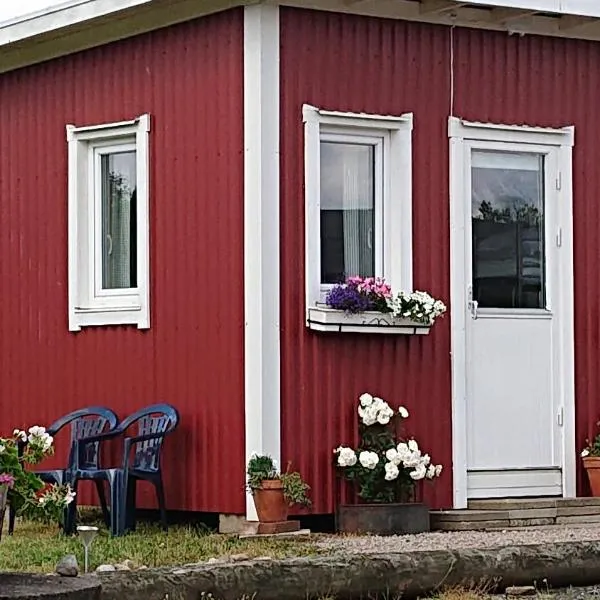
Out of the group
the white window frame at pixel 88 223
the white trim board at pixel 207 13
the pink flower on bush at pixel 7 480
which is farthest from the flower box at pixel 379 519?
the pink flower on bush at pixel 7 480

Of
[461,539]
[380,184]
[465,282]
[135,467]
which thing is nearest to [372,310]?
[465,282]

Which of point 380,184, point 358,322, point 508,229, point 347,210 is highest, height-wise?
point 380,184

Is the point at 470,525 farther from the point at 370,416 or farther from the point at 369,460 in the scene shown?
the point at 370,416

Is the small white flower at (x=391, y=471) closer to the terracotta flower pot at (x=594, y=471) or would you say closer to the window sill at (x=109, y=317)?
the terracotta flower pot at (x=594, y=471)

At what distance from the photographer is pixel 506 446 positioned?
11453 millimetres

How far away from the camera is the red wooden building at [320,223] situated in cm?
1084

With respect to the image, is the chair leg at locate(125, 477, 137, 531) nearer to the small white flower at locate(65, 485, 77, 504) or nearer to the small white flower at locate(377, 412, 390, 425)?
the small white flower at locate(65, 485, 77, 504)

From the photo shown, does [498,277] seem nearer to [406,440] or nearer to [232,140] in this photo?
[406,440]

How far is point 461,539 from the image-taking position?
10305 millimetres

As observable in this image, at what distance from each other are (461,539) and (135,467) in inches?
88.2

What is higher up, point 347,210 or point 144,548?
point 347,210

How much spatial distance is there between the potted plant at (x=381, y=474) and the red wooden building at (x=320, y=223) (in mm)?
151

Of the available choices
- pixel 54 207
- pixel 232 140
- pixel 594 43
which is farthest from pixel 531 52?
pixel 54 207

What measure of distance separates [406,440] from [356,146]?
195cm
